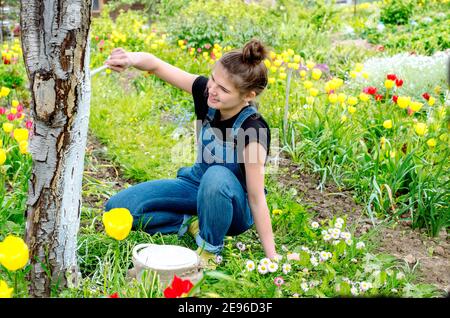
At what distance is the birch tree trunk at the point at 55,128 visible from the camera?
1687 millimetres

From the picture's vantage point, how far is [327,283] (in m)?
2.06

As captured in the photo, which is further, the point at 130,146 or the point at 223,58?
the point at 130,146

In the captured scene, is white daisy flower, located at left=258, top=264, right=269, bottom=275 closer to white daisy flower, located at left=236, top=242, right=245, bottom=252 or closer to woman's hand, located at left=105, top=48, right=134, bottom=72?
white daisy flower, located at left=236, top=242, right=245, bottom=252

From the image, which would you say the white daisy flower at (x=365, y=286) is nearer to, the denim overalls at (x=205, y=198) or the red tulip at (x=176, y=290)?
the denim overalls at (x=205, y=198)

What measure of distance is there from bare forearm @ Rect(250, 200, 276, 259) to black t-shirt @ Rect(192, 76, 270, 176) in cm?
22

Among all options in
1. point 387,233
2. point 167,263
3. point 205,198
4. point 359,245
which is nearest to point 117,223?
point 167,263

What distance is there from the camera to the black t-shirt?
2.24 m

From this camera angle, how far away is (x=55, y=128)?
69.9 inches

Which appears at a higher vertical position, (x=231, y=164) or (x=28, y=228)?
(x=231, y=164)

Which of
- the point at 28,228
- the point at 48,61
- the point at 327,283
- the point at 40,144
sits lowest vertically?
the point at 327,283

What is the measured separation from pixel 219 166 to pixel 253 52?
1.64 ft
